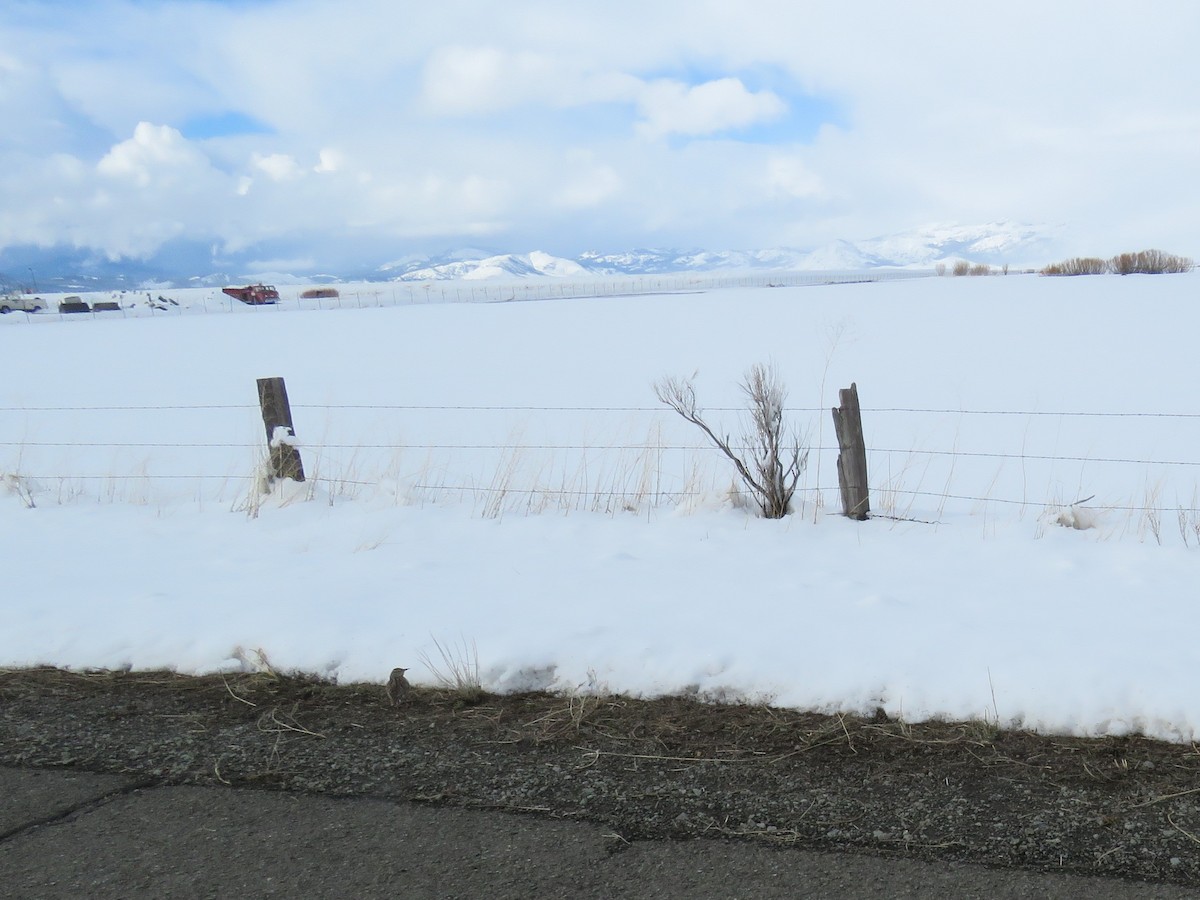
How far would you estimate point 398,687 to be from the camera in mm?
3699

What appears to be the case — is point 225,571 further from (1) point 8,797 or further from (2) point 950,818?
(2) point 950,818

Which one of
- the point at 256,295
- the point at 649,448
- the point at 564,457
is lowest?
the point at 564,457

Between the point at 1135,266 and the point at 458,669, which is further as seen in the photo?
the point at 1135,266

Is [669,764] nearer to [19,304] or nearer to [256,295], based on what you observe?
[256,295]

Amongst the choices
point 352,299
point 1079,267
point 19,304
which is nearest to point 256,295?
point 352,299

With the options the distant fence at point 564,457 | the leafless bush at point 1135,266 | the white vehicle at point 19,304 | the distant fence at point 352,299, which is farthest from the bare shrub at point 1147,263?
the white vehicle at point 19,304

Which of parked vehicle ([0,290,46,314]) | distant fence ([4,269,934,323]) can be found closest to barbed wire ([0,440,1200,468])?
distant fence ([4,269,934,323])

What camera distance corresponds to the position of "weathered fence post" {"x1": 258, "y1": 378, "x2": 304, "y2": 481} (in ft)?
23.9

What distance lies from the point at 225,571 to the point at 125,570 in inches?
25.7

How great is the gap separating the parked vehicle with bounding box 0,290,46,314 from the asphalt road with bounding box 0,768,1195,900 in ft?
250

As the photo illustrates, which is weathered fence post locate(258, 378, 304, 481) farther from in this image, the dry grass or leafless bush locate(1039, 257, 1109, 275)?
leafless bush locate(1039, 257, 1109, 275)

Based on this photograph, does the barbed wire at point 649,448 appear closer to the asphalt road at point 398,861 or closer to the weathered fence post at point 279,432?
the weathered fence post at point 279,432

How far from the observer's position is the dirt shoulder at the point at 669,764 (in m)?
2.59

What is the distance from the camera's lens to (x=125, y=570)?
18.0 feet
